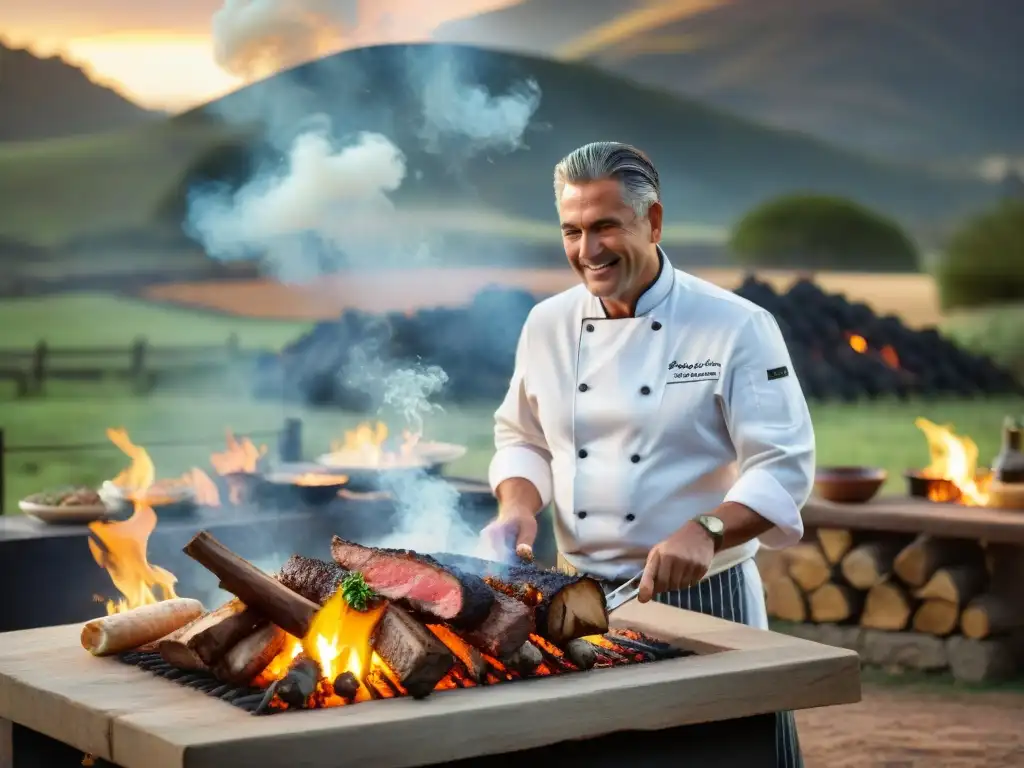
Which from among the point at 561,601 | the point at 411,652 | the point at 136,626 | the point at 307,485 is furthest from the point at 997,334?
the point at 411,652

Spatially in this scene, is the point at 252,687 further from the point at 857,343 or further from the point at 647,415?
the point at 857,343

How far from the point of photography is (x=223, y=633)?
2684 mm

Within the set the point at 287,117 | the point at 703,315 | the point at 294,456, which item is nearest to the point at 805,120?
the point at 287,117

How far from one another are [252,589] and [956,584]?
4.95 metres

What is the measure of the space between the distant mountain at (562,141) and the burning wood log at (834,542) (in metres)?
4.76

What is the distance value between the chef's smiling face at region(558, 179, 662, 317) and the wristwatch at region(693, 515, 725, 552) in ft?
1.96

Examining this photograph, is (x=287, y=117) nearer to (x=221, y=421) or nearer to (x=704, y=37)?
(x=221, y=421)

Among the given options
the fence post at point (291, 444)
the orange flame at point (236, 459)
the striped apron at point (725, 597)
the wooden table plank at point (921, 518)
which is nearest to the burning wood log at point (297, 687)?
the striped apron at point (725, 597)

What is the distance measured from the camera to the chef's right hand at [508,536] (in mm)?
3375

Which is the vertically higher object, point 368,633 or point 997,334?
point 997,334

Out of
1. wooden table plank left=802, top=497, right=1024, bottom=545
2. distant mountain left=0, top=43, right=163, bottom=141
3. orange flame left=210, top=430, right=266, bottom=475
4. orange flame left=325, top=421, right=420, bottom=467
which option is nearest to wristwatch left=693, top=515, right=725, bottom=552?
orange flame left=325, top=421, right=420, bottom=467

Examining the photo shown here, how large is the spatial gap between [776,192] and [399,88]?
10.7 feet

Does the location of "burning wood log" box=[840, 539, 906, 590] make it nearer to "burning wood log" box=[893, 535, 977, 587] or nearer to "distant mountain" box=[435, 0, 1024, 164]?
"burning wood log" box=[893, 535, 977, 587]

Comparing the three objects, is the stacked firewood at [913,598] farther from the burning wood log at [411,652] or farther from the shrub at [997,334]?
the burning wood log at [411,652]
